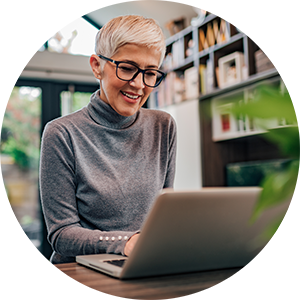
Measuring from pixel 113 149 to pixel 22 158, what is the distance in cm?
346

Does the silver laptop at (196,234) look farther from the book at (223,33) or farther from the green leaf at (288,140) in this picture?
the book at (223,33)

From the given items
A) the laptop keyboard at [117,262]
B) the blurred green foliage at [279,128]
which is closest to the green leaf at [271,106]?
the blurred green foliage at [279,128]

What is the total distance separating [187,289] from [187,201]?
0.11 meters

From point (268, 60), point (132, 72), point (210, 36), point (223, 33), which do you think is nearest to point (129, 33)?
point (132, 72)

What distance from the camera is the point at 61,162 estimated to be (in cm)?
79

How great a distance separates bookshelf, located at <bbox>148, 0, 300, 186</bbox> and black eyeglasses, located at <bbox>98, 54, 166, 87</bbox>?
1239 mm

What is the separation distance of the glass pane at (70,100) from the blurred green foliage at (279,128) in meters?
3.67

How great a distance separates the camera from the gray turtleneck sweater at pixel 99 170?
752 mm

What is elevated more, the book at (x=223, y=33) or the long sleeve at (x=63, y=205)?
the book at (x=223, y=33)

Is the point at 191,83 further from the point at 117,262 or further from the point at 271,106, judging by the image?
the point at 271,106

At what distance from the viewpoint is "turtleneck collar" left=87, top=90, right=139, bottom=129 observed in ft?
3.02

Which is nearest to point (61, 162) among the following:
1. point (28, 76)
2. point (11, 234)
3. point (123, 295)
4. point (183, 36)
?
point (123, 295)

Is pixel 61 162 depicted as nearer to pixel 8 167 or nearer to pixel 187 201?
pixel 187 201

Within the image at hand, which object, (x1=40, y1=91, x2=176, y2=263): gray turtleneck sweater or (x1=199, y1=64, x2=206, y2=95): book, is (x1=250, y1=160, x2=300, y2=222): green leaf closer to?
(x1=40, y1=91, x2=176, y2=263): gray turtleneck sweater
